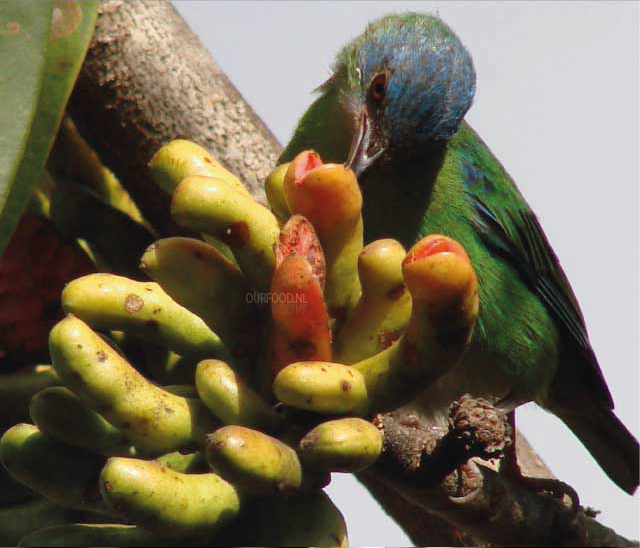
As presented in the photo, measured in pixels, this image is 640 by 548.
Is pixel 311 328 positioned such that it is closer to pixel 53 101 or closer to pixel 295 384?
pixel 295 384

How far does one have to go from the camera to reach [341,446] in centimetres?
156

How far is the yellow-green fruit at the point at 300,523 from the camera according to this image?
5.36 feet

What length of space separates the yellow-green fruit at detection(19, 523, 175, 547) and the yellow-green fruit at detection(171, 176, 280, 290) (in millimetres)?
464

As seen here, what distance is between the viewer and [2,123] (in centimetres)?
212

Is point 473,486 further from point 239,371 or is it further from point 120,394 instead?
point 120,394

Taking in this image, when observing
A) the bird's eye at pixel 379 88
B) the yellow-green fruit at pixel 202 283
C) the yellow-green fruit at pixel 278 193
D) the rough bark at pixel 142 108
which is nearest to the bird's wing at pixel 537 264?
the bird's eye at pixel 379 88

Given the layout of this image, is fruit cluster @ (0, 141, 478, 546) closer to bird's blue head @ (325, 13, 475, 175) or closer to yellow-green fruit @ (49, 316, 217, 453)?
yellow-green fruit @ (49, 316, 217, 453)

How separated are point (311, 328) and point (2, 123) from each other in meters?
0.84

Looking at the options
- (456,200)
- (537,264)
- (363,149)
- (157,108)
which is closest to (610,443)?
A: (537,264)

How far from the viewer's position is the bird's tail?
13.5 feet

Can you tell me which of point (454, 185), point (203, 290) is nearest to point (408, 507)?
point (454, 185)

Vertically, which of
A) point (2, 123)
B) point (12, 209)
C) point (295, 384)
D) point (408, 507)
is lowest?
point (408, 507)

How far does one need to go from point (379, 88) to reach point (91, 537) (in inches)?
89.3

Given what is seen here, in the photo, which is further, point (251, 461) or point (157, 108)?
point (157, 108)
